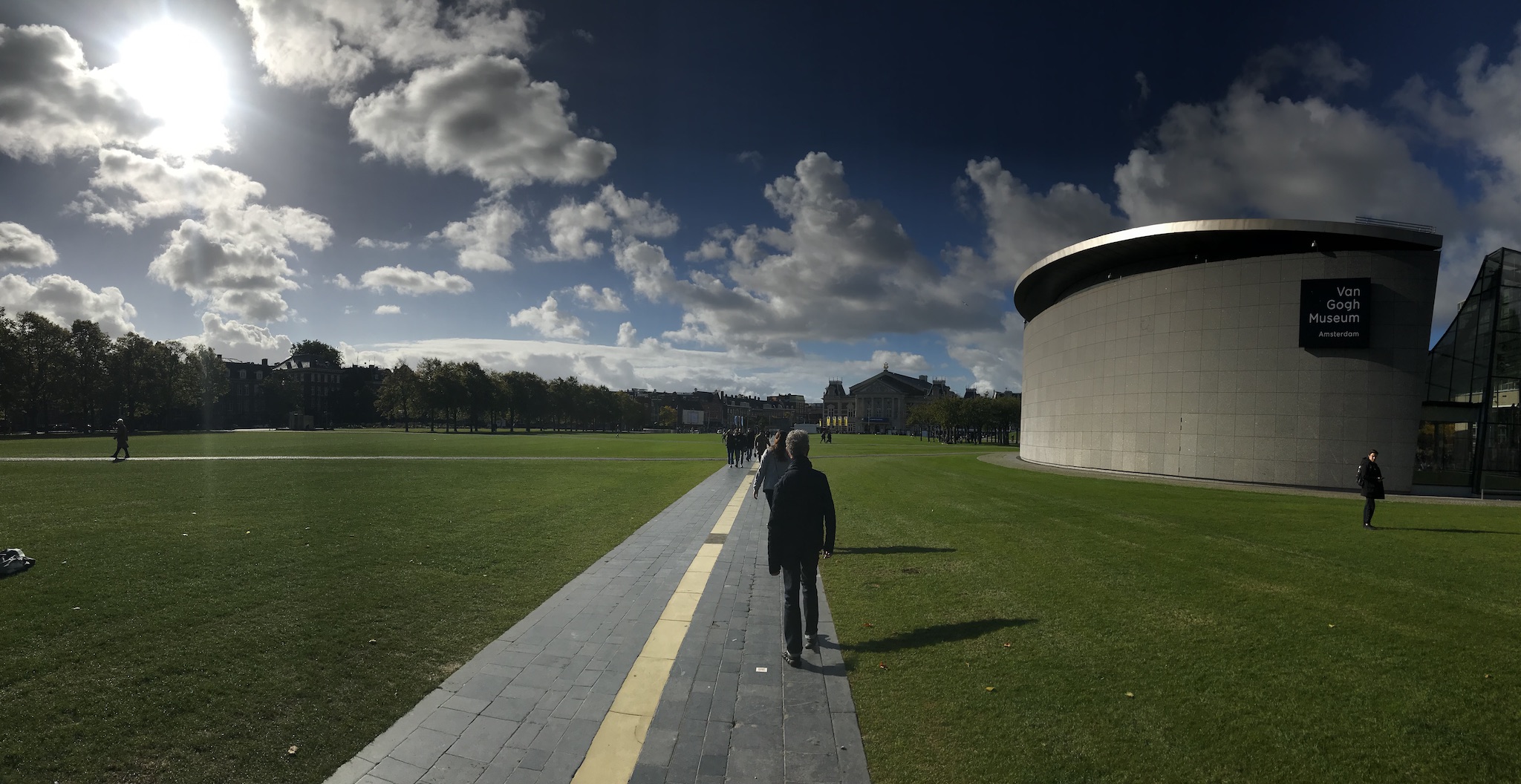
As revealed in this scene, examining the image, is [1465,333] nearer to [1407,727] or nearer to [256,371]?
[1407,727]

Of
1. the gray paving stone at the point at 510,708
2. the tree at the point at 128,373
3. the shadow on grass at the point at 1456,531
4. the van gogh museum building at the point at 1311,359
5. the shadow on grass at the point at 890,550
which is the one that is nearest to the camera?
the gray paving stone at the point at 510,708

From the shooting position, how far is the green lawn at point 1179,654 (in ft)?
13.6

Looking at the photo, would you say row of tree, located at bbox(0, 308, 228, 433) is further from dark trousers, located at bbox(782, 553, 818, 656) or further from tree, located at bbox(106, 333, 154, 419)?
dark trousers, located at bbox(782, 553, 818, 656)

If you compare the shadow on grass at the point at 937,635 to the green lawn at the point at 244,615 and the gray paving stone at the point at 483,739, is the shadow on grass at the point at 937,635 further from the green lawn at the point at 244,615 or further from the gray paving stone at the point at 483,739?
the green lawn at the point at 244,615

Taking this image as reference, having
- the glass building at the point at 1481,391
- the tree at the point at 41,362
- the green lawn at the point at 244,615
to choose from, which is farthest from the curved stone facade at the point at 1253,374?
the tree at the point at 41,362

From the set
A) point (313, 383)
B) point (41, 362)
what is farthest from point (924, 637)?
point (313, 383)

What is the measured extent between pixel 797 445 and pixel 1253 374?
29.7 m

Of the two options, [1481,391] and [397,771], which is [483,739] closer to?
[397,771]

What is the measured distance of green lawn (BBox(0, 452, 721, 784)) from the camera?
13.6 feet

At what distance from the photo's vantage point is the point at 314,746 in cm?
413

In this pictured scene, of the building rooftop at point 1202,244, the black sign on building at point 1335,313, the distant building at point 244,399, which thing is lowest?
the distant building at point 244,399

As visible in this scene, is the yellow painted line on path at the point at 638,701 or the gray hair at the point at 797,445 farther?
the gray hair at the point at 797,445

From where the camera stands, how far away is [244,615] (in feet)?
21.9

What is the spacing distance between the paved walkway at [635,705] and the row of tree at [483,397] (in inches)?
3486
